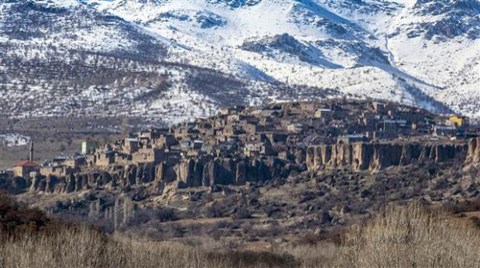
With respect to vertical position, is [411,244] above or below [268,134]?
below

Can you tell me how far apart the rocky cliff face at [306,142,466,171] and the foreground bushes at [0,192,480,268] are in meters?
42.8

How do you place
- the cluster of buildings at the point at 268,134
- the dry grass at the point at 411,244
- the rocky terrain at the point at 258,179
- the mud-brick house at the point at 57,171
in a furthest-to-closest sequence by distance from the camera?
the cluster of buildings at the point at 268,134, the mud-brick house at the point at 57,171, the rocky terrain at the point at 258,179, the dry grass at the point at 411,244

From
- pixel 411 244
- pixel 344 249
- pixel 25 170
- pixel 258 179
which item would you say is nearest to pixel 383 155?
pixel 258 179

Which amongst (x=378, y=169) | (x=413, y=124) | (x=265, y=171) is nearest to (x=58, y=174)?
(x=265, y=171)

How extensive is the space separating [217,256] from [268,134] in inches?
2403

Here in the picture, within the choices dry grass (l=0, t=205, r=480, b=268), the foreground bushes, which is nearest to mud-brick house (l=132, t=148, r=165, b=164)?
the foreground bushes

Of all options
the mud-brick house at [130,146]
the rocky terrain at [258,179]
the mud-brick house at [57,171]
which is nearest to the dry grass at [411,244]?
the rocky terrain at [258,179]

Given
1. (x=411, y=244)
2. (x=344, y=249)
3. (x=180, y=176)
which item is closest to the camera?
(x=411, y=244)

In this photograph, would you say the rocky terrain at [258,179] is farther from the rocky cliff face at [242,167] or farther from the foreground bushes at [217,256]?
the foreground bushes at [217,256]

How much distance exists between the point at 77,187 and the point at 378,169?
2051 centimetres

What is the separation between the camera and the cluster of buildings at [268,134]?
12319cm

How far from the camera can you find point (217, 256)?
236ft

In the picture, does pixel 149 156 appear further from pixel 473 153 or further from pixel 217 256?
pixel 217 256

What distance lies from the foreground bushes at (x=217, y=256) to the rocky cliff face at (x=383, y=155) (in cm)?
4283
